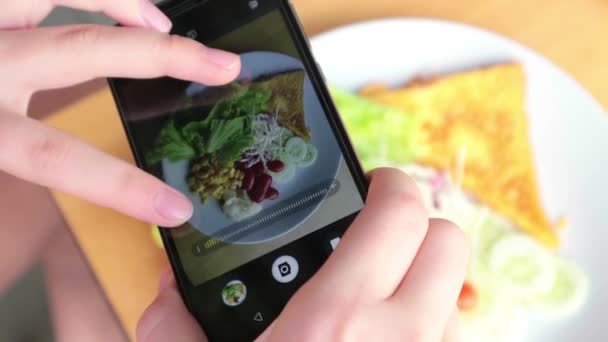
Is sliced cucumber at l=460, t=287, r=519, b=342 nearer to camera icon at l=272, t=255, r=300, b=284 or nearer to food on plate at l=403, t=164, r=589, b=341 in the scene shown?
food on plate at l=403, t=164, r=589, b=341

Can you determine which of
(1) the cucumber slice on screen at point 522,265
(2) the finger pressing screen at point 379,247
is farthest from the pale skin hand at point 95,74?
(1) the cucumber slice on screen at point 522,265

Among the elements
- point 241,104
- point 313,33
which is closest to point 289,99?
point 241,104

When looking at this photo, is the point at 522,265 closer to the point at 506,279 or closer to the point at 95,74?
the point at 506,279

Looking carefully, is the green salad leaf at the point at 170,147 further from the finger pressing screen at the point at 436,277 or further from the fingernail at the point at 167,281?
the finger pressing screen at the point at 436,277

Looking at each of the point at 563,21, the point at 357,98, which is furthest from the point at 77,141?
the point at 563,21

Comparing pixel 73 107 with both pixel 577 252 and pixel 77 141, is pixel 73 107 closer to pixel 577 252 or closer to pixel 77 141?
pixel 77 141
